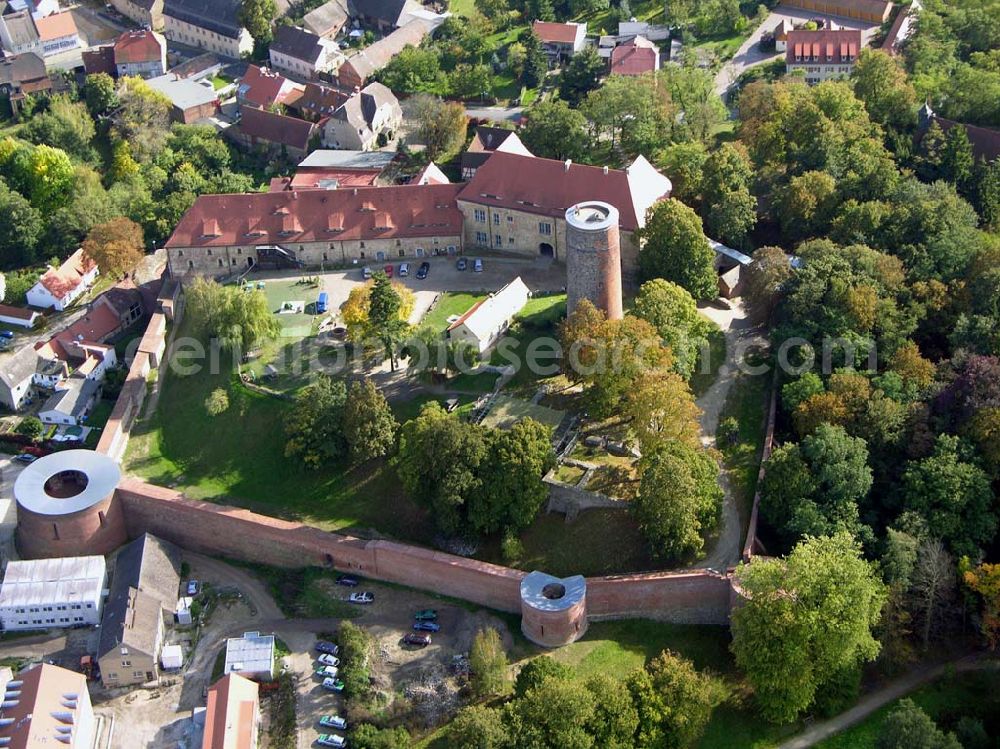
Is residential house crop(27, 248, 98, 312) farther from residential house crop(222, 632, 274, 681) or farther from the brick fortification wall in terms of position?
residential house crop(222, 632, 274, 681)

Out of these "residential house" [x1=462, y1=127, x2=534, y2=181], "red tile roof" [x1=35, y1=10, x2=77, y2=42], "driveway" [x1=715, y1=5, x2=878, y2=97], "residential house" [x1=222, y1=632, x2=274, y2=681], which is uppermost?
"red tile roof" [x1=35, y1=10, x2=77, y2=42]

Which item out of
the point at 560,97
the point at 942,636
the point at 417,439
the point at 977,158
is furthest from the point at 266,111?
the point at 942,636

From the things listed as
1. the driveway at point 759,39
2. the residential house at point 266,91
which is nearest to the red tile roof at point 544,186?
the driveway at point 759,39

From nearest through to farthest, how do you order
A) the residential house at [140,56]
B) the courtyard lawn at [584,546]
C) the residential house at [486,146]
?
the courtyard lawn at [584,546], the residential house at [486,146], the residential house at [140,56]

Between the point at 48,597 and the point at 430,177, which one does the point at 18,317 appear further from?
the point at 48,597

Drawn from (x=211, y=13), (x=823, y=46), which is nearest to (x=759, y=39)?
(x=823, y=46)

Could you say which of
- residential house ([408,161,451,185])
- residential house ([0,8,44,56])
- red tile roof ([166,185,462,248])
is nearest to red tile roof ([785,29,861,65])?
residential house ([408,161,451,185])

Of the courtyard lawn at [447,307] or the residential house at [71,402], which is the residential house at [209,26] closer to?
the residential house at [71,402]
